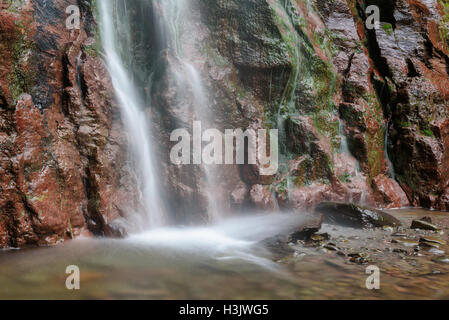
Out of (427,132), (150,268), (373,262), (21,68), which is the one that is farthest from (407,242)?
(21,68)

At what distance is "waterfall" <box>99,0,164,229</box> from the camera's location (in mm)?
5570

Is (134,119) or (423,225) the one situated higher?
(134,119)

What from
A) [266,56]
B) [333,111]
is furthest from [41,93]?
[333,111]

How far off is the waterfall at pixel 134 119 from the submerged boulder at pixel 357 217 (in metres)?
3.27

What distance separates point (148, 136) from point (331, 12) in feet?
20.6

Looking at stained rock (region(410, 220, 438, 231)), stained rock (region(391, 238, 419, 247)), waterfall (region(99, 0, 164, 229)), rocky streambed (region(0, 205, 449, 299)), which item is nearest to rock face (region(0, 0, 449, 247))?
waterfall (region(99, 0, 164, 229))

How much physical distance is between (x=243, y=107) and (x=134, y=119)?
235 centimetres

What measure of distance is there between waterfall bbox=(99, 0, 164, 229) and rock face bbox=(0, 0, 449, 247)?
0.63 ft

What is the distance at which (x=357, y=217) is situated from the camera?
5805 millimetres

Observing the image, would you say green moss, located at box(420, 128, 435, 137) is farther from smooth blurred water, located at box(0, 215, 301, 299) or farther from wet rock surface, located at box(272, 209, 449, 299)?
smooth blurred water, located at box(0, 215, 301, 299)

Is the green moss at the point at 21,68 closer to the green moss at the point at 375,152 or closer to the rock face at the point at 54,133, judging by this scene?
the rock face at the point at 54,133

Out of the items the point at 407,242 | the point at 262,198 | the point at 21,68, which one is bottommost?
the point at 407,242

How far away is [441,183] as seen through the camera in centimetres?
809

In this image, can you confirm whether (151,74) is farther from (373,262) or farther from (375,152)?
(375,152)
